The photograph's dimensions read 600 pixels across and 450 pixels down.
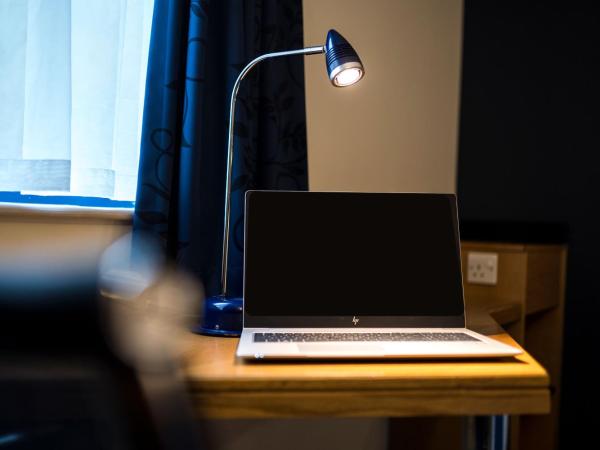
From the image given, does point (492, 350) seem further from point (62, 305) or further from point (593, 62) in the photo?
point (593, 62)

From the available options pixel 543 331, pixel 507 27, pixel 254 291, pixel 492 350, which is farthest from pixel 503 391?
pixel 507 27

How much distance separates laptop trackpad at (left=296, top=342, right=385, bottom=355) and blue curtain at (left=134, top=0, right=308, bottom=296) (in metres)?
0.49

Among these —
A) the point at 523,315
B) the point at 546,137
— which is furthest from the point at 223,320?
the point at 546,137

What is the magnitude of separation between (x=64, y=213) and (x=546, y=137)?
1619 millimetres

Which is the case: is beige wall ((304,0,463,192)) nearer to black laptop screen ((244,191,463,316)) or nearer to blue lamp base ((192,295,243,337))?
black laptop screen ((244,191,463,316))

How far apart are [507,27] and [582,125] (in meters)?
0.45

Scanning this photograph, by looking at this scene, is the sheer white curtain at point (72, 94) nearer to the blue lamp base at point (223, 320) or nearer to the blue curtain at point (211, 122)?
the blue curtain at point (211, 122)

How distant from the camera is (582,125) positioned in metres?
1.98

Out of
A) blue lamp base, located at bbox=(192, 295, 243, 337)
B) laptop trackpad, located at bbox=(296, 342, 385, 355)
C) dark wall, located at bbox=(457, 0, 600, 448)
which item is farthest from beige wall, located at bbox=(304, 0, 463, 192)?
laptop trackpad, located at bbox=(296, 342, 385, 355)

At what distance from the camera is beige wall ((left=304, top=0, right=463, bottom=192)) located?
1658 mm

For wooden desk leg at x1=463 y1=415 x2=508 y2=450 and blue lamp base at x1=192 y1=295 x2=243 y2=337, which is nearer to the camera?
wooden desk leg at x1=463 y1=415 x2=508 y2=450

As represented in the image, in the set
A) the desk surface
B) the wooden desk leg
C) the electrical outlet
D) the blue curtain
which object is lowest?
the wooden desk leg

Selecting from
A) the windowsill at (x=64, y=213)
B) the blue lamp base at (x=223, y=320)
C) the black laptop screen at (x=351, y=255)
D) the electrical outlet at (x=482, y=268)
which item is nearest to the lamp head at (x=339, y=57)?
the black laptop screen at (x=351, y=255)

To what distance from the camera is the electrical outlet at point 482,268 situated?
177 centimetres
